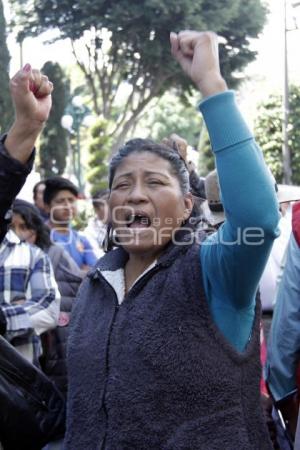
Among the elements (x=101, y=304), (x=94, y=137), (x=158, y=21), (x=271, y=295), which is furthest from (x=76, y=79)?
(x=101, y=304)

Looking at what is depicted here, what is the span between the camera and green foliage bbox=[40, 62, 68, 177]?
23594mm

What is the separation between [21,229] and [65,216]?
1385 millimetres

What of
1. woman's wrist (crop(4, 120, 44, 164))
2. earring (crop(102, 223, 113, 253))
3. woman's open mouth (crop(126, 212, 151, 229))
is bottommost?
earring (crop(102, 223, 113, 253))

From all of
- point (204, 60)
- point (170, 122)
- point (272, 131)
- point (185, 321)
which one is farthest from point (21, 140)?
point (170, 122)

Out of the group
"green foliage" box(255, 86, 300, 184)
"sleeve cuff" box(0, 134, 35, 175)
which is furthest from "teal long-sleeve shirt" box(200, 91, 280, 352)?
"green foliage" box(255, 86, 300, 184)

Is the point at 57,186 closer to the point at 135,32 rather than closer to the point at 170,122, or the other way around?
the point at 135,32

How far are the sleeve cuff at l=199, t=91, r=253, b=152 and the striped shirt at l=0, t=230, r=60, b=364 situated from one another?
180 centimetres

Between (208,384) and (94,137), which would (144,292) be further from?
(94,137)

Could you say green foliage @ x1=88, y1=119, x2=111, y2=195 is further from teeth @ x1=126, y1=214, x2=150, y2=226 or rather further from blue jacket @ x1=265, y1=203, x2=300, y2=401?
teeth @ x1=126, y1=214, x2=150, y2=226

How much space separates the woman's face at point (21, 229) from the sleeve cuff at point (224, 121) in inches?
100

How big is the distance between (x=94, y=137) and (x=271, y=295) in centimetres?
A: 1838

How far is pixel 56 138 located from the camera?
969 inches

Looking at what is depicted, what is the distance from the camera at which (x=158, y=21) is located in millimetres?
Answer: 18422

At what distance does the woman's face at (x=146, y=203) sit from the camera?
1.77 m
